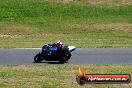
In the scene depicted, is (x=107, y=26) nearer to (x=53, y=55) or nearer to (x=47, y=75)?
(x=53, y=55)

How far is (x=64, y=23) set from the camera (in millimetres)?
38188

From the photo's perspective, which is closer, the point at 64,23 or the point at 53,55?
the point at 53,55

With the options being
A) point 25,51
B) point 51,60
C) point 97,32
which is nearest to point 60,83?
point 51,60

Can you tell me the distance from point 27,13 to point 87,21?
5.90 meters

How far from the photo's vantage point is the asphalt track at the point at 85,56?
64.0ft

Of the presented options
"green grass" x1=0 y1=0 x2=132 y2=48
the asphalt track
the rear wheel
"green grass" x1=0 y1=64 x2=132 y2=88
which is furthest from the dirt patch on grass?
"green grass" x1=0 y1=64 x2=132 y2=88

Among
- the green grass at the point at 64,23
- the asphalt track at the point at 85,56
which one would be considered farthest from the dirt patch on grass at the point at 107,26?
the asphalt track at the point at 85,56

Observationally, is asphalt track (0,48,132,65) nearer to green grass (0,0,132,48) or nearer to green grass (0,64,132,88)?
green grass (0,64,132,88)

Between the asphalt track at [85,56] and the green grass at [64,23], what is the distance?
9.69 feet

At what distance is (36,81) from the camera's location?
45.4 ft

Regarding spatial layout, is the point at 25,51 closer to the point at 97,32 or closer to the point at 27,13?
the point at 97,32

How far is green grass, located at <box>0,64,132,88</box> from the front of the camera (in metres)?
13.2

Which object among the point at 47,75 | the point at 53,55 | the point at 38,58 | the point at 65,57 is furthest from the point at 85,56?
the point at 47,75

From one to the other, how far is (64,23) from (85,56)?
17.1 metres
